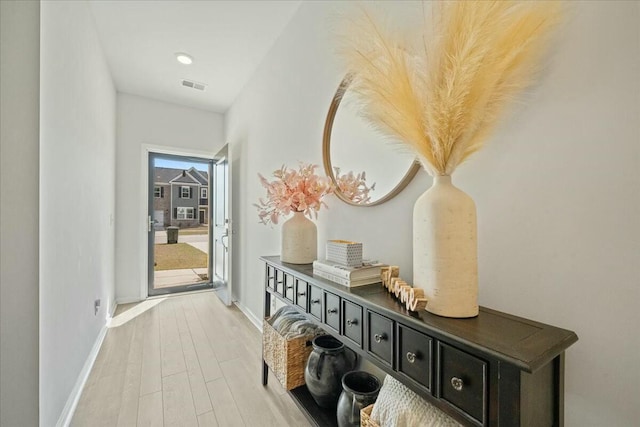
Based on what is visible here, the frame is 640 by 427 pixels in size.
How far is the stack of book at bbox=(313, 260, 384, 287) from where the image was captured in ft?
3.43

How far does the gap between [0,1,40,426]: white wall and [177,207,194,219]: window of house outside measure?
11.8ft

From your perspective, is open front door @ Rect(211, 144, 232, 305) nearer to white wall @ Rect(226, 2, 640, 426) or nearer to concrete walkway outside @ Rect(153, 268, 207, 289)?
concrete walkway outside @ Rect(153, 268, 207, 289)

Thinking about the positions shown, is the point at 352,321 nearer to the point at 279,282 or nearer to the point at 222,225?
the point at 279,282

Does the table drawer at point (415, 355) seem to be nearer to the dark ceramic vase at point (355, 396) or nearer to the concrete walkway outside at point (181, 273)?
the dark ceramic vase at point (355, 396)

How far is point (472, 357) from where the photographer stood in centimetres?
62

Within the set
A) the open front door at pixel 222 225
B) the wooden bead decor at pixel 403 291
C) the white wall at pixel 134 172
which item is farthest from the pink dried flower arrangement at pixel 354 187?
the white wall at pixel 134 172

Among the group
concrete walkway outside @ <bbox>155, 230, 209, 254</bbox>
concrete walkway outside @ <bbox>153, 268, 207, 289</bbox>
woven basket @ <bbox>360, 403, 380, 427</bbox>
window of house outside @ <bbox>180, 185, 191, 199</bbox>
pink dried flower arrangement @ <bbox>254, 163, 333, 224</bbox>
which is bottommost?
concrete walkway outside @ <bbox>153, 268, 207, 289</bbox>

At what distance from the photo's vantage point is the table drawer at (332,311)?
1055 mm

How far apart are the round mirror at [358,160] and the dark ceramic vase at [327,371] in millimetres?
790

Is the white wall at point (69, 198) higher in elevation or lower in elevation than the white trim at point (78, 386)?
higher

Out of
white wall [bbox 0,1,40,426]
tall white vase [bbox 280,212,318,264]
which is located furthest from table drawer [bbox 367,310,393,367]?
white wall [bbox 0,1,40,426]

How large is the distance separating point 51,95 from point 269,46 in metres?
1.75

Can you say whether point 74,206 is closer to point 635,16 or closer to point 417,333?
point 417,333

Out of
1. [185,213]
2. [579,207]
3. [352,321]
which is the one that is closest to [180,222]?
[185,213]
